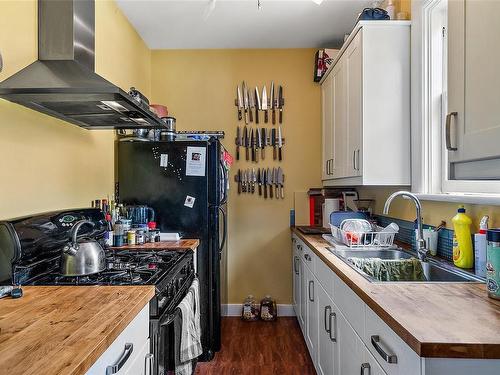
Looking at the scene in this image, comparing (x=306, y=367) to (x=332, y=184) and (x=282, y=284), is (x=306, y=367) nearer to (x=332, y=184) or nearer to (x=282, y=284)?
(x=282, y=284)

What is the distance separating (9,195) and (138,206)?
1.13 m

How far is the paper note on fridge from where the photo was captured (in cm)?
274

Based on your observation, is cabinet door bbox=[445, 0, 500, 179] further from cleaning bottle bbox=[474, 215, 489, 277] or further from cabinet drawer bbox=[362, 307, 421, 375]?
cabinet drawer bbox=[362, 307, 421, 375]

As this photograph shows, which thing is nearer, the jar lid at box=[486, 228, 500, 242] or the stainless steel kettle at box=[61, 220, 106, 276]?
the jar lid at box=[486, 228, 500, 242]

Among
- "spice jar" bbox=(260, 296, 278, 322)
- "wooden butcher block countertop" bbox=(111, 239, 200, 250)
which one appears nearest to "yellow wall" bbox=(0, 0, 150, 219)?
"wooden butcher block countertop" bbox=(111, 239, 200, 250)

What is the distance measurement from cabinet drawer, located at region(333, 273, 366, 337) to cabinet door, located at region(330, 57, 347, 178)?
120cm

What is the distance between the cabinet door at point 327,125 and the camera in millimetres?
3230

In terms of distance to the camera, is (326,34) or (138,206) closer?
(138,206)

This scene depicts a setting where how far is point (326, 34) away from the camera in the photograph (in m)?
3.35

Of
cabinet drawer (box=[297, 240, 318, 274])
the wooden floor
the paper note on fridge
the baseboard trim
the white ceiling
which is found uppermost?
the white ceiling

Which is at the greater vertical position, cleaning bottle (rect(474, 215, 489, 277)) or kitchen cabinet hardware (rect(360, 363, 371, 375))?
cleaning bottle (rect(474, 215, 489, 277))

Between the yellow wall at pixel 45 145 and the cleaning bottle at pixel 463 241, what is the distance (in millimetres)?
2011

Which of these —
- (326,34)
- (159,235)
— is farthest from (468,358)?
(326,34)

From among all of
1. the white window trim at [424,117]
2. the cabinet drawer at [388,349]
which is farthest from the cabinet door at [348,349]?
the white window trim at [424,117]
